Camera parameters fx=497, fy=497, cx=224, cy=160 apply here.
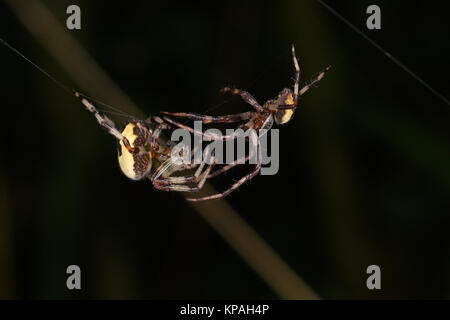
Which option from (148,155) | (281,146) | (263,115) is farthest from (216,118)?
(281,146)

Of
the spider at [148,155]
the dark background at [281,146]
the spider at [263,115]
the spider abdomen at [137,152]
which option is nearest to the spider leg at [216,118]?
the spider at [263,115]

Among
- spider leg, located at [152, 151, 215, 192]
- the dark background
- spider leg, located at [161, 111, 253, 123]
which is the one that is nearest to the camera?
spider leg, located at [161, 111, 253, 123]

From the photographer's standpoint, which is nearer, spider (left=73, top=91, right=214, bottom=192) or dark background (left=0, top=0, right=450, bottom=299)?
spider (left=73, top=91, right=214, bottom=192)

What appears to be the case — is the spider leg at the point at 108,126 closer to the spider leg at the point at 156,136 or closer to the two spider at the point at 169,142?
the two spider at the point at 169,142

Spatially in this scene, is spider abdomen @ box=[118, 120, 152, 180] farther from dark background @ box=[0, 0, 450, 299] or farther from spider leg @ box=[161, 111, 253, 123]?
dark background @ box=[0, 0, 450, 299]

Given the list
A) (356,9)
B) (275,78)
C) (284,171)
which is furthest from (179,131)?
(356,9)

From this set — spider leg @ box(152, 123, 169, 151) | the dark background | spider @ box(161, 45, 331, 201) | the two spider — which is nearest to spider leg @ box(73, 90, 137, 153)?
the two spider

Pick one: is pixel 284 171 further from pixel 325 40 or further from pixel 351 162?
pixel 325 40
